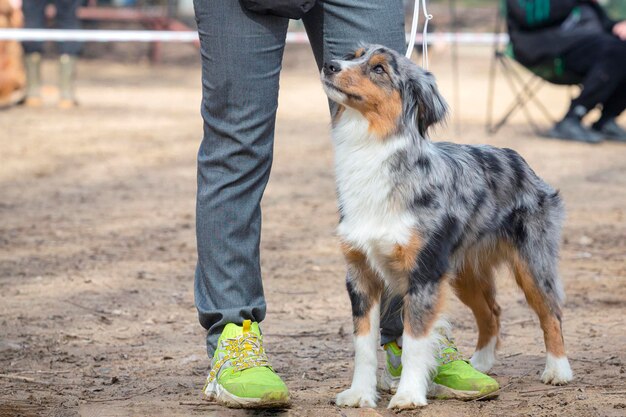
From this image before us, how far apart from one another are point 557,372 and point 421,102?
1230mm

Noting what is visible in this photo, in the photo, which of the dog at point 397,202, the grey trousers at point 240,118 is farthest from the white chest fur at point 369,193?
the grey trousers at point 240,118

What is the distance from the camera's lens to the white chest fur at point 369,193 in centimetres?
342

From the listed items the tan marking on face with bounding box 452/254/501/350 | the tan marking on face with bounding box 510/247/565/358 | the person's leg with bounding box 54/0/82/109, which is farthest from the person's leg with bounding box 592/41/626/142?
the tan marking on face with bounding box 510/247/565/358

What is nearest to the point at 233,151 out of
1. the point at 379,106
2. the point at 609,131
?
the point at 379,106

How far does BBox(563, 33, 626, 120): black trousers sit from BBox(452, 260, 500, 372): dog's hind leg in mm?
6816

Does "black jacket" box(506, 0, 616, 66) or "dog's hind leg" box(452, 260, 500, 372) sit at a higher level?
"dog's hind leg" box(452, 260, 500, 372)

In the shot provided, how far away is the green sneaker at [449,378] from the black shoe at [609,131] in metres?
8.04

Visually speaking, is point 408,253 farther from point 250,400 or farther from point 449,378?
point 250,400

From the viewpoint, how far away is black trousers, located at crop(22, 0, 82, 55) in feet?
42.4

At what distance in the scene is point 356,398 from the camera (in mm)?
3488

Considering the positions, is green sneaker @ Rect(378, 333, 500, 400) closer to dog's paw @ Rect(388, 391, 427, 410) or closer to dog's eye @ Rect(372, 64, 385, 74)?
dog's paw @ Rect(388, 391, 427, 410)

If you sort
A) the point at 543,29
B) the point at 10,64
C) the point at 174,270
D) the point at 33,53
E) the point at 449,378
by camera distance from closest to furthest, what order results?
the point at 449,378 < the point at 174,270 < the point at 543,29 < the point at 33,53 < the point at 10,64

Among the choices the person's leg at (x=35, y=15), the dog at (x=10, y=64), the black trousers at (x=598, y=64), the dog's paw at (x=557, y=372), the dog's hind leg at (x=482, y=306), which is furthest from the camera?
the person's leg at (x=35, y=15)

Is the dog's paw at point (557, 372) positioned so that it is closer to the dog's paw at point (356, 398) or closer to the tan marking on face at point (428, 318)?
the tan marking on face at point (428, 318)
